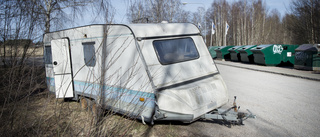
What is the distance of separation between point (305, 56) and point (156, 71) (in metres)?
11.6

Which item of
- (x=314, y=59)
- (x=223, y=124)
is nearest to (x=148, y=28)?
(x=223, y=124)

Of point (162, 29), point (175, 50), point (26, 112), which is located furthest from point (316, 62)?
point (26, 112)

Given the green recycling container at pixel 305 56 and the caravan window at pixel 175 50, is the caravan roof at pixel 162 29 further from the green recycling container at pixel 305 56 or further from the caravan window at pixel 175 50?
the green recycling container at pixel 305 56

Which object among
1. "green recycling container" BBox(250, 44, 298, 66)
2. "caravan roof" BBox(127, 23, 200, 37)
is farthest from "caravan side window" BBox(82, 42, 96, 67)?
"green recycling container" BBox(250, 44, 298, 66)

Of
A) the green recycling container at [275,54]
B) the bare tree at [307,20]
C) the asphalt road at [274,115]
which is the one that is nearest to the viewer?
the asphalt road at [274,115]

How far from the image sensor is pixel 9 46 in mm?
3381

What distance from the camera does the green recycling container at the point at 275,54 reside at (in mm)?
14516

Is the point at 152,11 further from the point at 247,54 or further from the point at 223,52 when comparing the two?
the point at 223,52

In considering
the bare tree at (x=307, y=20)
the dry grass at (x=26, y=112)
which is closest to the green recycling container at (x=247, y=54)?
the bare tree at (x=307, y=20)

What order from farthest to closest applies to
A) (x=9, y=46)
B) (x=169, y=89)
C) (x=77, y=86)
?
(x=77, y=86) < (x=169, y=89) < (x=9, y=46)

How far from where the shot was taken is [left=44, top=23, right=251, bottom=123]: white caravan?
401cm

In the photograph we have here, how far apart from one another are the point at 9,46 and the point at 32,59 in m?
0.63

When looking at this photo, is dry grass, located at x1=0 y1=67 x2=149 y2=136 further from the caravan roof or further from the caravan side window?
the caravan side window

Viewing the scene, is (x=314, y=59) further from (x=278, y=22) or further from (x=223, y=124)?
(x=278, y=22)
